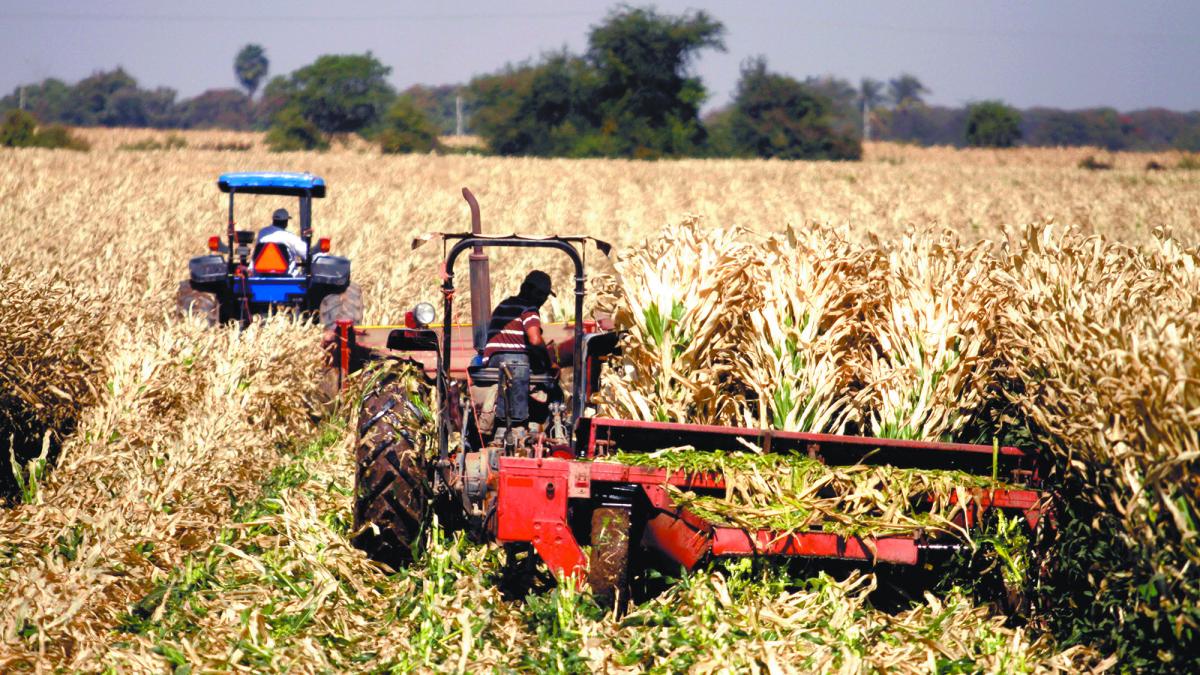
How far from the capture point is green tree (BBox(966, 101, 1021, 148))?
68.8 m

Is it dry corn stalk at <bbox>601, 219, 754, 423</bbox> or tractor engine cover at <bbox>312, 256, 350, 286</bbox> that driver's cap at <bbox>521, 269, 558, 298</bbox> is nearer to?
dry corn stalk at <bbox>601, 219, 754, 423</bbox>

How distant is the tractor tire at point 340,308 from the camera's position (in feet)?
41.1

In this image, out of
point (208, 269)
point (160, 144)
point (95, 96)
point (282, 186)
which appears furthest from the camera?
point (95, 96)

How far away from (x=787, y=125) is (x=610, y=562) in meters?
56.7

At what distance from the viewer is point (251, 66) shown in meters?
150

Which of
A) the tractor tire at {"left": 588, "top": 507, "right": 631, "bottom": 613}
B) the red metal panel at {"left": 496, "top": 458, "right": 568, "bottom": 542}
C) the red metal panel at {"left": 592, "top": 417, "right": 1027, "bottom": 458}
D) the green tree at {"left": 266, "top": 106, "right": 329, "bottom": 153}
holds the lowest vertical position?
the tractor tire at {"left": 588, "top": 507, "right": 631, "bottom": 613}

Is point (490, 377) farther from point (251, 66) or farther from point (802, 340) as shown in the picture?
point (251, 66)

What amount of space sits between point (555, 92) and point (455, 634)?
5491cm

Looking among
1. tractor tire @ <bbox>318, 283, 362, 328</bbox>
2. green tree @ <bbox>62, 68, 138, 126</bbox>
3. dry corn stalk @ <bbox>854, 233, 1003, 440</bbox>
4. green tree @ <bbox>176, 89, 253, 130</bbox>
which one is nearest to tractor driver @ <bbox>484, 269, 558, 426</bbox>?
dry corn stalk @ <bbox>854, 233, 1003, 440</bbox>

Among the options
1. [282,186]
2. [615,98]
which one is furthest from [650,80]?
[282,186]

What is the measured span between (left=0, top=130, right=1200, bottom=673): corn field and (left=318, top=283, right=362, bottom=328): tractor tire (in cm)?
188

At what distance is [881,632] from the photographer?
5.87 meters

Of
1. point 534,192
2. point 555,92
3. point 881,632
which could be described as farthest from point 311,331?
point 555,92

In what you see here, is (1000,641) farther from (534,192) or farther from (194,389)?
(534,192)
